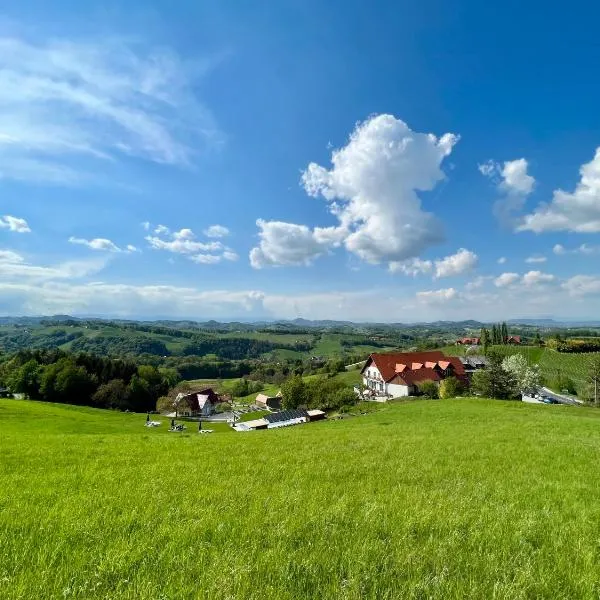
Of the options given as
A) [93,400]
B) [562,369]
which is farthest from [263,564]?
[562,369]

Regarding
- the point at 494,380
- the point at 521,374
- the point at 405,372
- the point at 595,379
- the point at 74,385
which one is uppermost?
the point at 494,380

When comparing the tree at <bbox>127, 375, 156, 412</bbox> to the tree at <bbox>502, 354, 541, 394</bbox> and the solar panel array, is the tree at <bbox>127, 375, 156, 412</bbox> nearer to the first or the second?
the solar panel array

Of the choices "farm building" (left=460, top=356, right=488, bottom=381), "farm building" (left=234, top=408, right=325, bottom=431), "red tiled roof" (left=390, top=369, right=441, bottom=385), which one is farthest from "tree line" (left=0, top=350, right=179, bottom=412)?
"farm building" (left=460, top=356, right=488, bottom=381)

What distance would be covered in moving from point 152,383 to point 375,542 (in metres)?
147

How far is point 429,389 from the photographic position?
87.6 metres

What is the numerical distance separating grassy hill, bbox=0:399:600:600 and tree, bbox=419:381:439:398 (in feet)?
255

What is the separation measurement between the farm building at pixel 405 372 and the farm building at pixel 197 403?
6053 cm

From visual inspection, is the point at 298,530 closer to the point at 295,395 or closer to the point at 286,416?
the point at 286,416

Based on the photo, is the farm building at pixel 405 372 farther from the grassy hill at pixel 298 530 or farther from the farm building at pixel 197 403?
the grassy hill at pixel 298 530

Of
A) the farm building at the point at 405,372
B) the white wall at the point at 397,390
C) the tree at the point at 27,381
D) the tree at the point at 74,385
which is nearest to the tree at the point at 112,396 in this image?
the tree at the point at 74,385

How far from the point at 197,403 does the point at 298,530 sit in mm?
140127

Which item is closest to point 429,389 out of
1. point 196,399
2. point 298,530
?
point 196,399

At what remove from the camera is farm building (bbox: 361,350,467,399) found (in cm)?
9969

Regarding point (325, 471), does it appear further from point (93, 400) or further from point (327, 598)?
point (93, 400)
